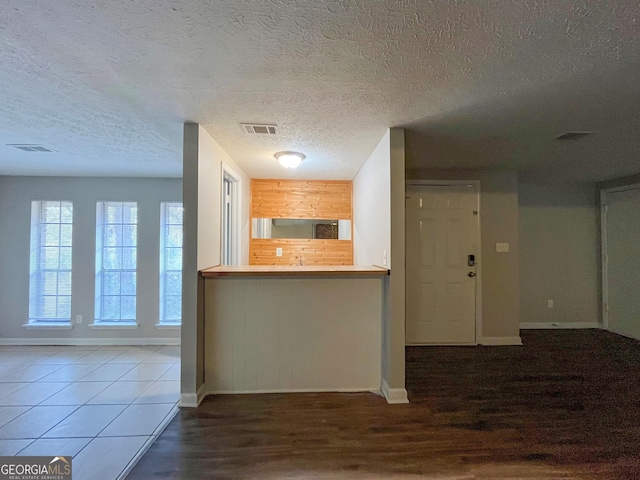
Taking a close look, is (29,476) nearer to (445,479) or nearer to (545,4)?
(445,479)

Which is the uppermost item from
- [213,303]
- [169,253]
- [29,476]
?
[169,253]

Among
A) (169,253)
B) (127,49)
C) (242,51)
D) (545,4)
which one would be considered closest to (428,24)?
(545,4)

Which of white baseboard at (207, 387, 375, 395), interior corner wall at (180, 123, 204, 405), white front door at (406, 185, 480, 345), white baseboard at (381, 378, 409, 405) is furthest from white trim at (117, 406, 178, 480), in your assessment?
white front door at (406, 185, 480, 345)

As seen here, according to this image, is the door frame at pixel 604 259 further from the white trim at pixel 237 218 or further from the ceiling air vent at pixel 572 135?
the white trim at pixel 237 218

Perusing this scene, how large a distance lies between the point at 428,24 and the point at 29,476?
309 cm

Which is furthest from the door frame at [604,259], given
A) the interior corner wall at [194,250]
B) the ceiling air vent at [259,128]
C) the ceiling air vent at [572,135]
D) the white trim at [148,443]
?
the white trim at [148,443]

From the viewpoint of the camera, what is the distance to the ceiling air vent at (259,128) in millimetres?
2451

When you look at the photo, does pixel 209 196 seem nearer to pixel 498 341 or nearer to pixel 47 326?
pixel 47 326

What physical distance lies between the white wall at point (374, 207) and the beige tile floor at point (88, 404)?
2.22 meters

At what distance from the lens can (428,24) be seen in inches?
52.4

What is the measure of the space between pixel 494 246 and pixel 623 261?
7.00ft

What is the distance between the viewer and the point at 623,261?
4.36 meters

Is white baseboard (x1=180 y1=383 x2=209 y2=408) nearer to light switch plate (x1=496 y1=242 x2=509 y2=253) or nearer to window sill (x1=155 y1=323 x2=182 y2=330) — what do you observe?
window sill (x1=155 y1=323 x2=182 y2=330)

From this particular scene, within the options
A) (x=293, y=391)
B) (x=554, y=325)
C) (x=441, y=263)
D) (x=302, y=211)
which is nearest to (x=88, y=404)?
(x=293, y=391)
